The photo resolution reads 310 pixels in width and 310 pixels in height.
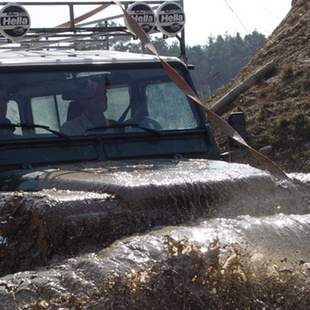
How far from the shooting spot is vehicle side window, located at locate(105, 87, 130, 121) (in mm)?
5648

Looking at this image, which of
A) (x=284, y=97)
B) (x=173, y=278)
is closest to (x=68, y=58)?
(x=173, y=278)

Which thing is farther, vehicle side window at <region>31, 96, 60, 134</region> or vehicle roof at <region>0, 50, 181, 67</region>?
vehicle roof at <region>0, 50, 181, 67</region>

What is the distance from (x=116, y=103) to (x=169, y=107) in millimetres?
388

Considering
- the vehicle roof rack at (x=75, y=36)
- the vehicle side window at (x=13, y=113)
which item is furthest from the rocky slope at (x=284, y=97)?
the vehicle side window at (x=13, y=113)

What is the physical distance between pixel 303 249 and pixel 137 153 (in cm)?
180

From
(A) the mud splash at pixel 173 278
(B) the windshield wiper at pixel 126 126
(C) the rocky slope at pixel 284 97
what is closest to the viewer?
(A) the mud splash at pixel 173 278

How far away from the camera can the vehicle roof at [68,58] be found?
565cm

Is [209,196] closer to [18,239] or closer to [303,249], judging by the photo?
[303,249]

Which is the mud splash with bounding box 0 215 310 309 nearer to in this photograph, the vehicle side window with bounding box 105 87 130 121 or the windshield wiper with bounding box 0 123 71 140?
the windshield wiper with bounding box 0 123 71 140

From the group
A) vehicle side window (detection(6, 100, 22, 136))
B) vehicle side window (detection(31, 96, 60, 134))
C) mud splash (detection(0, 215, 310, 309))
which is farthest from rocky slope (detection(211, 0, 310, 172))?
mud splash (detection(0, 215, 310, 309))

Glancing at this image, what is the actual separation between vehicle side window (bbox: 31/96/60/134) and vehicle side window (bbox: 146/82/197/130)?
2.06 ft

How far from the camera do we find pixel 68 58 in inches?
228

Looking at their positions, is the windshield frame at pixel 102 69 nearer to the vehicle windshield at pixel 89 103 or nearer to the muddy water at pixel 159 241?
the vehicle windshield at pixel 89 103

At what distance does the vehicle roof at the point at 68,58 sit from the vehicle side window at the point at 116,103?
0.70 ft
